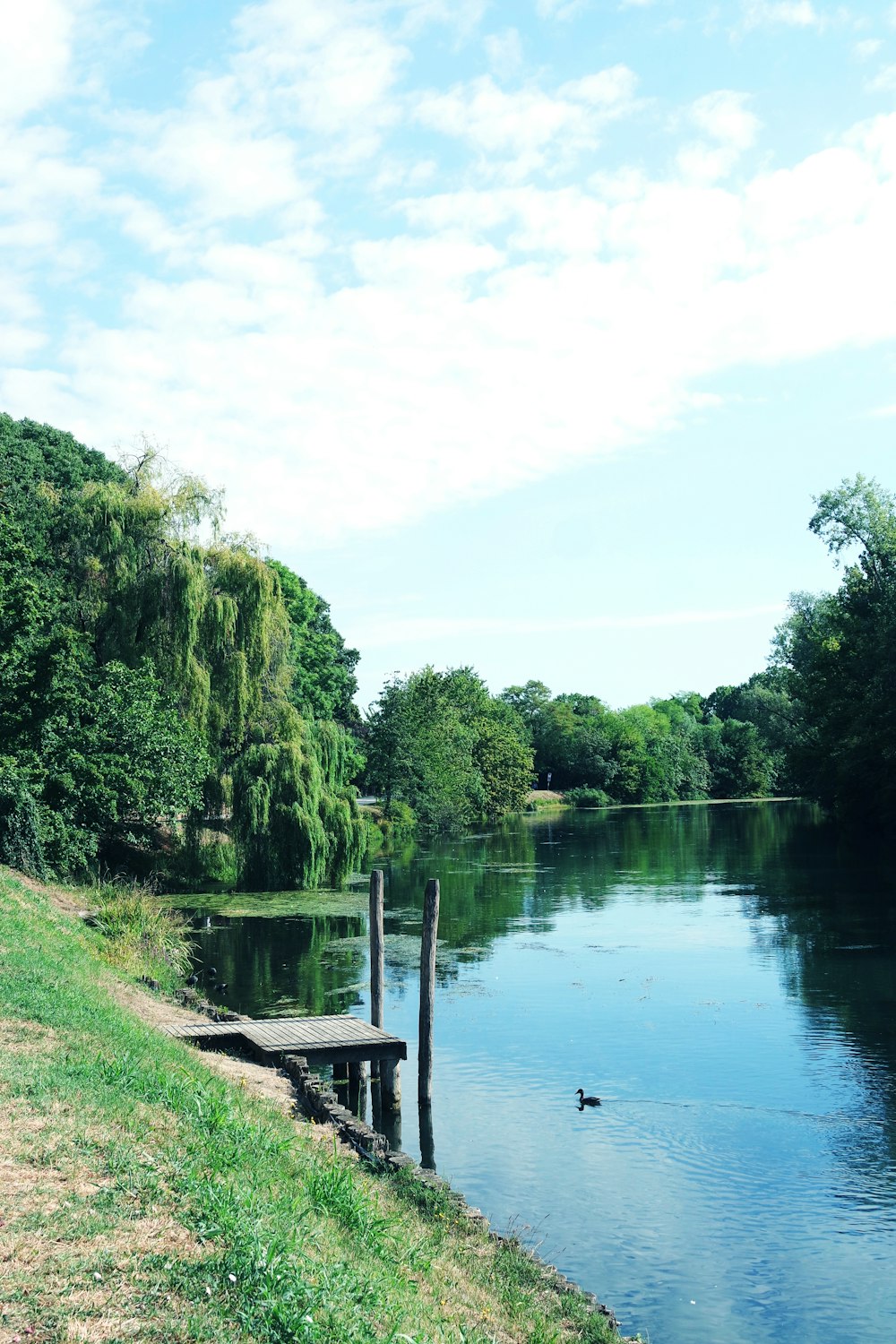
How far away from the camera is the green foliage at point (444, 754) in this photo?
63.5m

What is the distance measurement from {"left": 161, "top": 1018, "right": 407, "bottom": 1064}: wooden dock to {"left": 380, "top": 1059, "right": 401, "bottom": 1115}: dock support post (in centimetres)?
10

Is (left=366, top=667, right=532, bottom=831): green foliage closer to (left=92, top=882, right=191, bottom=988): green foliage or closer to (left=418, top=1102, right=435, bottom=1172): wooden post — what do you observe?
(left=92, top=882, right=191, bottom=988): green foliage

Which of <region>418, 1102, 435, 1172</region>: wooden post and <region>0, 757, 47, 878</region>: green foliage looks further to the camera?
<region>0, 757, 47, 878</region>: green foliage

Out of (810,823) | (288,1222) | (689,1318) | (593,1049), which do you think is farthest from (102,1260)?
(810,823)

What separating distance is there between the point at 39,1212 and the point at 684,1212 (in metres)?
7.79

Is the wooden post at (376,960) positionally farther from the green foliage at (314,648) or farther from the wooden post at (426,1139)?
the green foliage at (314,648)

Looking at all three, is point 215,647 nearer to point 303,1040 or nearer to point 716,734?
point 303,1040

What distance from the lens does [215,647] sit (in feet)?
108

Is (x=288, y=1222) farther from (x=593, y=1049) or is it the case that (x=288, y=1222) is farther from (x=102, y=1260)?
(x=593, y=1049)

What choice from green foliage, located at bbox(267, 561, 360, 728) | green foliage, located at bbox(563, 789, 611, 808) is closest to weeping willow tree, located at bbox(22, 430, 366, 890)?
green foliage, located at bbox(267, 561, 360, 728)

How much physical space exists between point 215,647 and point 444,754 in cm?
3695

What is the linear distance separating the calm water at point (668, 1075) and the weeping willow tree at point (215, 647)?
4116 mm

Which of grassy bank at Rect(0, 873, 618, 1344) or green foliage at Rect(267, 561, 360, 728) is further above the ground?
green foliage at Rect(267, 561, 360, 728)

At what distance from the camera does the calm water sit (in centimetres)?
1032
